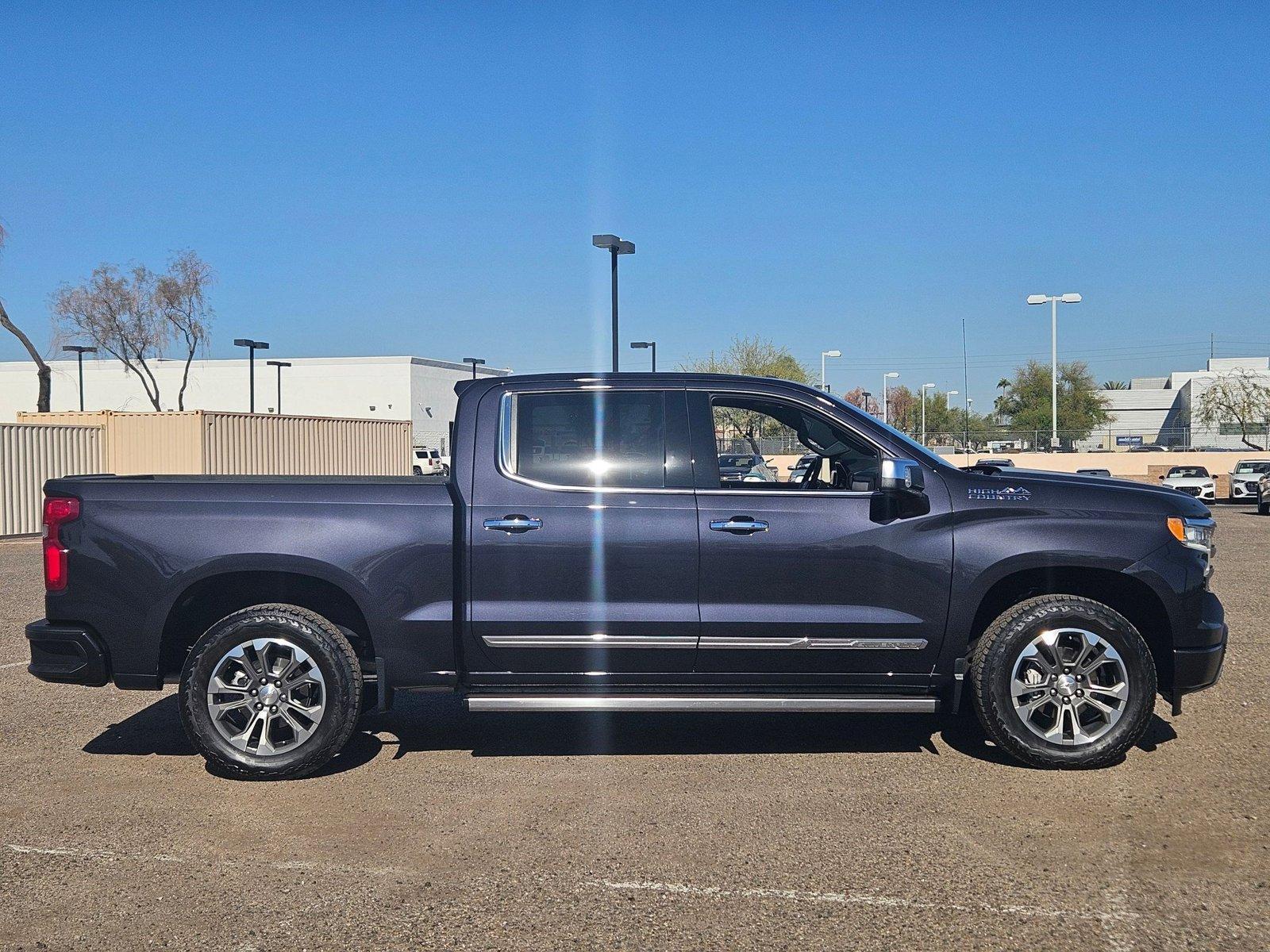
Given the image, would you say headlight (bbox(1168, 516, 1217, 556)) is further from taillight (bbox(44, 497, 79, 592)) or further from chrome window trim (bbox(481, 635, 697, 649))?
taillight (bbox(44, 497, 79, 592))

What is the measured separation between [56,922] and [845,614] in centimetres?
358

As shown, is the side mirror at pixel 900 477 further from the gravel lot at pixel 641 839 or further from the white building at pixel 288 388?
the white building at pixel 288 388

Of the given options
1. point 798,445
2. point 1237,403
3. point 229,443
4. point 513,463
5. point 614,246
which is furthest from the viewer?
point 1237,403

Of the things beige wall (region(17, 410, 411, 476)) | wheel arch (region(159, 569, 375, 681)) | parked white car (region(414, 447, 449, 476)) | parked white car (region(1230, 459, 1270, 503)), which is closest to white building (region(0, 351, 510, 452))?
parked white car (region(414, 447, 449, 476))

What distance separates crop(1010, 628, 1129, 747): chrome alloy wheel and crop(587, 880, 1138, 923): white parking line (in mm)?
1793

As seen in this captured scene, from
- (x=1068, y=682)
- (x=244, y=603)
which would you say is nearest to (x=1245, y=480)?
(x=1068, y=682)

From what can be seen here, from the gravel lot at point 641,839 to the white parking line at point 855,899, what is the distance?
0.01 m

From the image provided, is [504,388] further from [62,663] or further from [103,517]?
[62,663]

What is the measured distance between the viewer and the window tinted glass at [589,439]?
6086 millimetres

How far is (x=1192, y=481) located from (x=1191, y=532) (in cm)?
3426

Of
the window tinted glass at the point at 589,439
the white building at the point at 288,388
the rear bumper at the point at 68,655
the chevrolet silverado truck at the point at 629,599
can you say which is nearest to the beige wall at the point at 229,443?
the rear bumper at the point at 68,655

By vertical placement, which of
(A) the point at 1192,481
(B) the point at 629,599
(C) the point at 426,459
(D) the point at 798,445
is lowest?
(A) the point at 1192,481

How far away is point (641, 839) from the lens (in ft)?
16.4

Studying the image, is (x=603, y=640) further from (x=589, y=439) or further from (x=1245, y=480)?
(x=1245, y=480)
